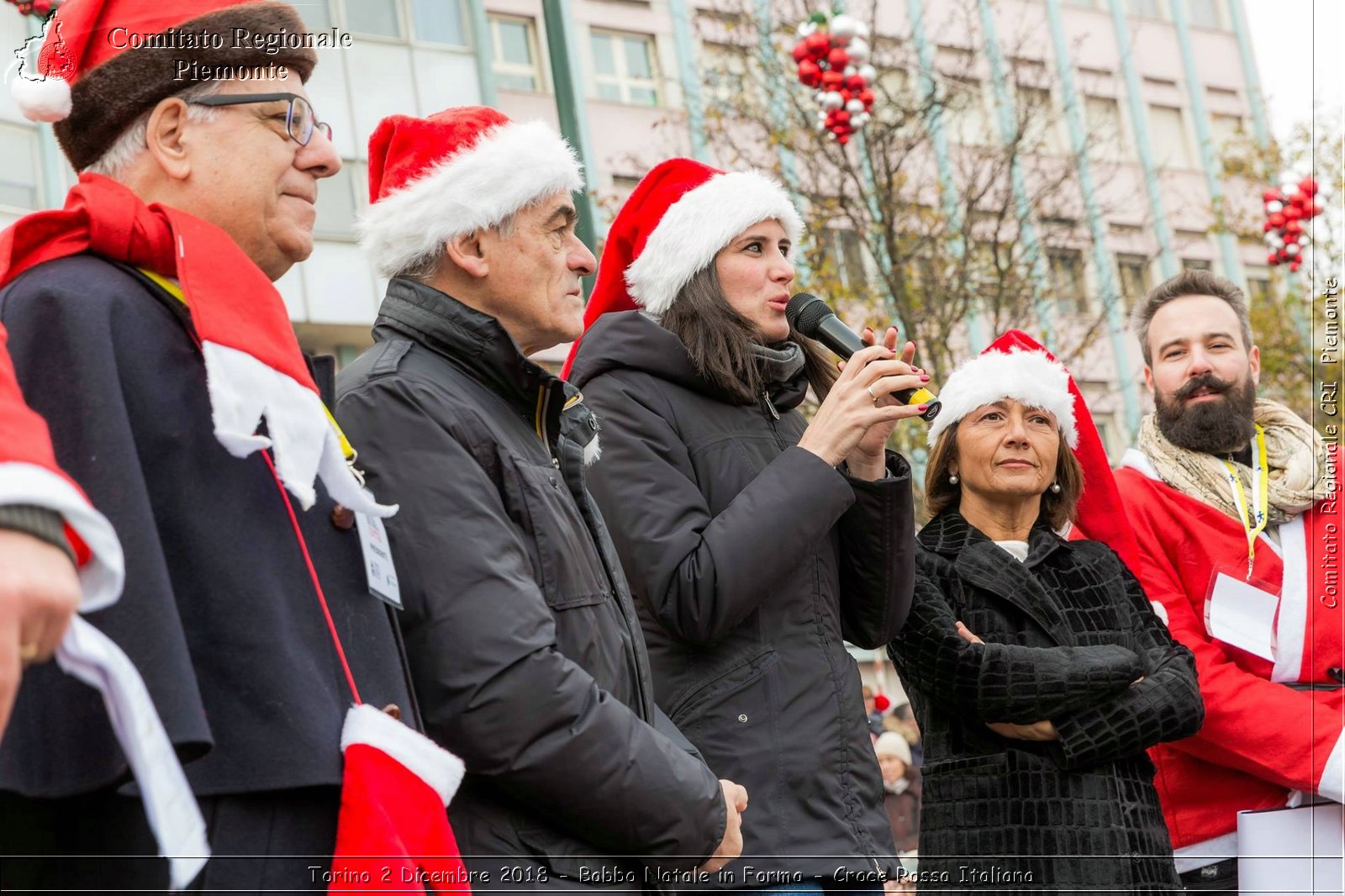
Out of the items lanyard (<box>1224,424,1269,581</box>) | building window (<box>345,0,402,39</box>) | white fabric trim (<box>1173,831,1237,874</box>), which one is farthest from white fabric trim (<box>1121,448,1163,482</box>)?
building window (<box>345,0,402,39</box>)

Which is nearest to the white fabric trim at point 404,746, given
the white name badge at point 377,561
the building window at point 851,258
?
the white name badge at point 377,561

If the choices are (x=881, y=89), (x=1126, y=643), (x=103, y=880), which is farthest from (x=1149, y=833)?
(x=881, y=89)

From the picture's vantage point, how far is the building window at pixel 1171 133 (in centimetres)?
2994

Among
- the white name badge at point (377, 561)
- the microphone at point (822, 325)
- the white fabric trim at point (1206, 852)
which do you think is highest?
the microphone at point (822, 325)

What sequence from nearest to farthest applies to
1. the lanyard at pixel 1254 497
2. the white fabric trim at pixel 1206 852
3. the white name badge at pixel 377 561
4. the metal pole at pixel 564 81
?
the white name badge at pixel 377 561 < the white fabric trim at pixel 1206 852 < the lanyard at pixel 1254 497 < the metal pole at pixel 564 81

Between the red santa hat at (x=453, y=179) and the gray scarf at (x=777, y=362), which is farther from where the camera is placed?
the gray scarf at (x=777, y=362)

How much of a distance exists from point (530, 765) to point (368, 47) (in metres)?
14.9

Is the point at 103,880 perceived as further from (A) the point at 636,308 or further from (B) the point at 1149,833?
(B) the point at 1149,833

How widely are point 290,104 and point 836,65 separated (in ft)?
25.5

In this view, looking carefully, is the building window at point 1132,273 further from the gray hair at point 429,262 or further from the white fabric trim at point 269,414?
the white fabric trim at point 269,414

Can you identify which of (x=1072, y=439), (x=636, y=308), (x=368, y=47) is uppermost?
(x=368, y=47)

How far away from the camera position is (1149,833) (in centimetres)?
384

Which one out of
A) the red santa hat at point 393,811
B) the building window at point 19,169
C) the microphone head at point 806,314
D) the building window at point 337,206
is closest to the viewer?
the red santa hat at point 393,811

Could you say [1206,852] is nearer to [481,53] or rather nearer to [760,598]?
[760,598]
